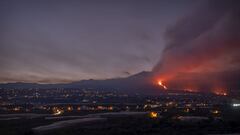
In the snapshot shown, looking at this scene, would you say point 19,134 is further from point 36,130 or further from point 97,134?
point 97,134

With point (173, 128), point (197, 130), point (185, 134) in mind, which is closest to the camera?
point (185, 134)

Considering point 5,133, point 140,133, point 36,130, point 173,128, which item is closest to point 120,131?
point 140,133

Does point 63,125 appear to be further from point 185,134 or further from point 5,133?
point 185,134

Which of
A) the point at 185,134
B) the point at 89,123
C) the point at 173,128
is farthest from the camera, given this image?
the point at 89,123

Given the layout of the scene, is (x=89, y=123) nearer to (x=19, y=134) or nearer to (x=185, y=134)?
(x=19, y=134)

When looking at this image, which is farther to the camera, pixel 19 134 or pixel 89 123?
pixel 89 123

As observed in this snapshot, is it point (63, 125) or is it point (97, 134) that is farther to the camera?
point (63, 125)

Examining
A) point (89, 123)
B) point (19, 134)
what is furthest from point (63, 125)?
point (19, 134)

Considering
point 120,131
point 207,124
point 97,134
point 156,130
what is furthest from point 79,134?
point 207,124

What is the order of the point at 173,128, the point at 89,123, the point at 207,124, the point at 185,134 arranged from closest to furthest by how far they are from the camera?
1. the point at 185,134
2. the point at 173,128
3. the point at 207,124
4. the point at 89,123
